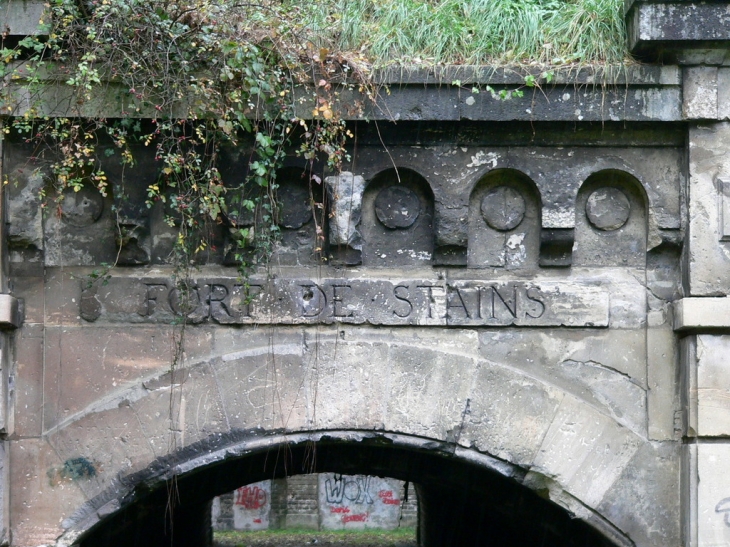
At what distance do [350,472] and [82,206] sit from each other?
2.50 m

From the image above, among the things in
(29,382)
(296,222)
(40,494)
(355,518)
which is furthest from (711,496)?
(355,518)

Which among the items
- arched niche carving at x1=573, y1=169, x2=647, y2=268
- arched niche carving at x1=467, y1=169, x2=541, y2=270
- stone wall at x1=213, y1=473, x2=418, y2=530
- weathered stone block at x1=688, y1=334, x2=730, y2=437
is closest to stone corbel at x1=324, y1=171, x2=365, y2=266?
arched niche carving at x1=467, y1=169, x2=541, y2=270

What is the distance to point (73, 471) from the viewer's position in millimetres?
4215

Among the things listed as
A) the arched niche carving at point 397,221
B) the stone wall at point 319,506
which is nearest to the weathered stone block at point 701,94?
the arched niche carving at point 397,221

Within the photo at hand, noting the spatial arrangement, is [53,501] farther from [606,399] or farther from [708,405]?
[708,405]

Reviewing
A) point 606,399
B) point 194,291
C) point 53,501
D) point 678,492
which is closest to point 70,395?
point 53,501

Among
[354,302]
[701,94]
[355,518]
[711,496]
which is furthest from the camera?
[355,518]

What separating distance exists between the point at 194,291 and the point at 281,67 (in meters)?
1.11

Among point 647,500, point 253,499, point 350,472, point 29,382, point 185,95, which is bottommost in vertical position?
point 253,499

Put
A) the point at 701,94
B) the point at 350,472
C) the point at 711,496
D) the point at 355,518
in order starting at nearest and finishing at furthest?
1. the point at 711,496
2. the point at 701,94
3. the point at 350,472
4. the point at 355,518

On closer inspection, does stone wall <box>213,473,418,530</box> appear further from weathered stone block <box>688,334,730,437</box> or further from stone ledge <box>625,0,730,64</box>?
stone ledge <box>625,0,730,64</box>

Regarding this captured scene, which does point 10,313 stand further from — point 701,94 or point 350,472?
point 701,94

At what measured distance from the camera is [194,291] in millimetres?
4301

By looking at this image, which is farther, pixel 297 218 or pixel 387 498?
pixel 387 498
